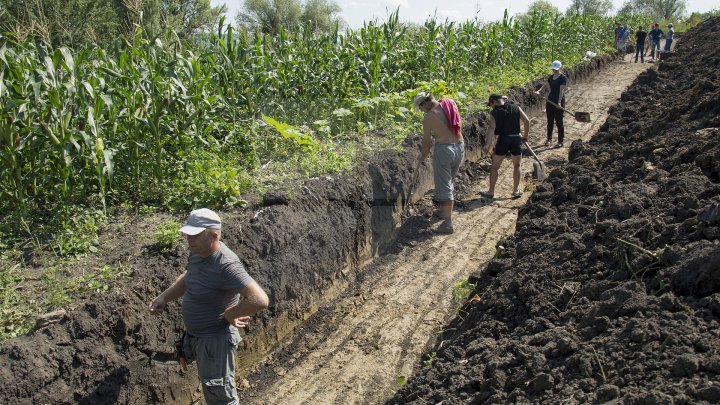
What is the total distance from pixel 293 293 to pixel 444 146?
341 centimetres

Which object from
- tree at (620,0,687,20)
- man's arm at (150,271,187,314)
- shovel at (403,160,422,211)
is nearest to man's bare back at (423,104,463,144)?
shovel at (403,160,422,211)

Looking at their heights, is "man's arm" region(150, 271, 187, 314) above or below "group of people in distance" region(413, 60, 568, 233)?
below

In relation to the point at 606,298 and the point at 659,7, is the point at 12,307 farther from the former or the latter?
the point at 659,7

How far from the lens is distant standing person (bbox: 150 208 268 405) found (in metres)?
4.17

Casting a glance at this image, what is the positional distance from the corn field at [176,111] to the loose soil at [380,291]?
716mm

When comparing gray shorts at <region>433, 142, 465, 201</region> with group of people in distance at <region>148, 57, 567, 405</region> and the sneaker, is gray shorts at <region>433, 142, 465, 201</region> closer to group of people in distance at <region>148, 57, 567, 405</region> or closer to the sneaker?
the sneaker

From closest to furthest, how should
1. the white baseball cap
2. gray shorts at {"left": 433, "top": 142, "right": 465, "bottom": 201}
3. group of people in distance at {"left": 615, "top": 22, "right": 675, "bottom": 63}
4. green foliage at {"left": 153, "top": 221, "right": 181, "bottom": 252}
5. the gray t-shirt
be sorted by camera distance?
the white baseball cap, the gray t-shirt, green foliage at {"left": 153, "top": 221, "right": 181, "bottom": 252}, gray shorts at {"left": 433, "top": 142, "right": 465, "bottom": 201}, group of people in distance at {"left": 615, "top": 22, "right": 675, "bottom": 63}

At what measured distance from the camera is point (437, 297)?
703 cm

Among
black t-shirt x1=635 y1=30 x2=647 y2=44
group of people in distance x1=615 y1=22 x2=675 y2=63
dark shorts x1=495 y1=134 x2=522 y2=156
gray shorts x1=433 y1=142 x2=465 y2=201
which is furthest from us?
group of people in distance x1=615 y1=22 x2=675 y2=63

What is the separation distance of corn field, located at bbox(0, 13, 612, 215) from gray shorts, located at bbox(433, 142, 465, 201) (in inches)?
61.2

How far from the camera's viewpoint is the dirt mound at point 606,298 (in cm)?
339

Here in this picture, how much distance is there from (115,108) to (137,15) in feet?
5.12

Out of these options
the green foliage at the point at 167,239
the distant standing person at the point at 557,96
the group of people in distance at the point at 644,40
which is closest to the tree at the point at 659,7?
the group of people in distance at the point at 644,40

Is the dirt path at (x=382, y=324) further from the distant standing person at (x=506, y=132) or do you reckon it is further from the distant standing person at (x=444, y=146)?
the distant standing person at (x=506, y=132)
